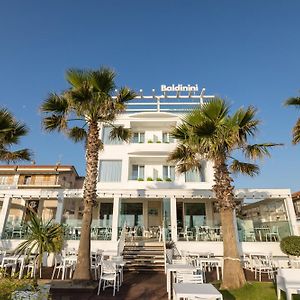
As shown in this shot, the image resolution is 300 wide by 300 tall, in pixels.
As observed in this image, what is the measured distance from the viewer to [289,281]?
24.6ft

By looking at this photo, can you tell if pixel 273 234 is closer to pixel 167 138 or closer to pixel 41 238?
pixel 167 138

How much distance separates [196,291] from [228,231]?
410 cm

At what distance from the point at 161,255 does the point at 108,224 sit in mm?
4491

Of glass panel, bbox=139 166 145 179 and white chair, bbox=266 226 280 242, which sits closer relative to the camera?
white chair, bbox=266 226 280 242

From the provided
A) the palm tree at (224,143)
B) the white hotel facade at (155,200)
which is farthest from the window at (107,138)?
the palm tree at (224,143)

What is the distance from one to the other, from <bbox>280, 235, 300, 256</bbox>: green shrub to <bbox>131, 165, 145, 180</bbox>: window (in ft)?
40.4

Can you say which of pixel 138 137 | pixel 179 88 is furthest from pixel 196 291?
pixel 179 88

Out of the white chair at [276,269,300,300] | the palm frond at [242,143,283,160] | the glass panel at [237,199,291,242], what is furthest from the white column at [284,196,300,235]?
the white chair at [276,269,300,300]

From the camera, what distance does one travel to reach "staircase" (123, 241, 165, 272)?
1362 centimetres

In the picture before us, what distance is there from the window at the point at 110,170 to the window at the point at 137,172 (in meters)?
1.68

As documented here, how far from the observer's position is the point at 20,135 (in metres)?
12.9

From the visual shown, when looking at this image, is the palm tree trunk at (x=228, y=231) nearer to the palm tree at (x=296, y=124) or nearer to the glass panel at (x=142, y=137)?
the palm tree at (x=296, y=124)

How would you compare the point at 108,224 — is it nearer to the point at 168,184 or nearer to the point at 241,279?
the point at 168,184

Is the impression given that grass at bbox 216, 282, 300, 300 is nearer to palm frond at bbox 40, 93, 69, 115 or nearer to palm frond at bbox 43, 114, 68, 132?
palm frond at bbox 43, 114, 68, 132
